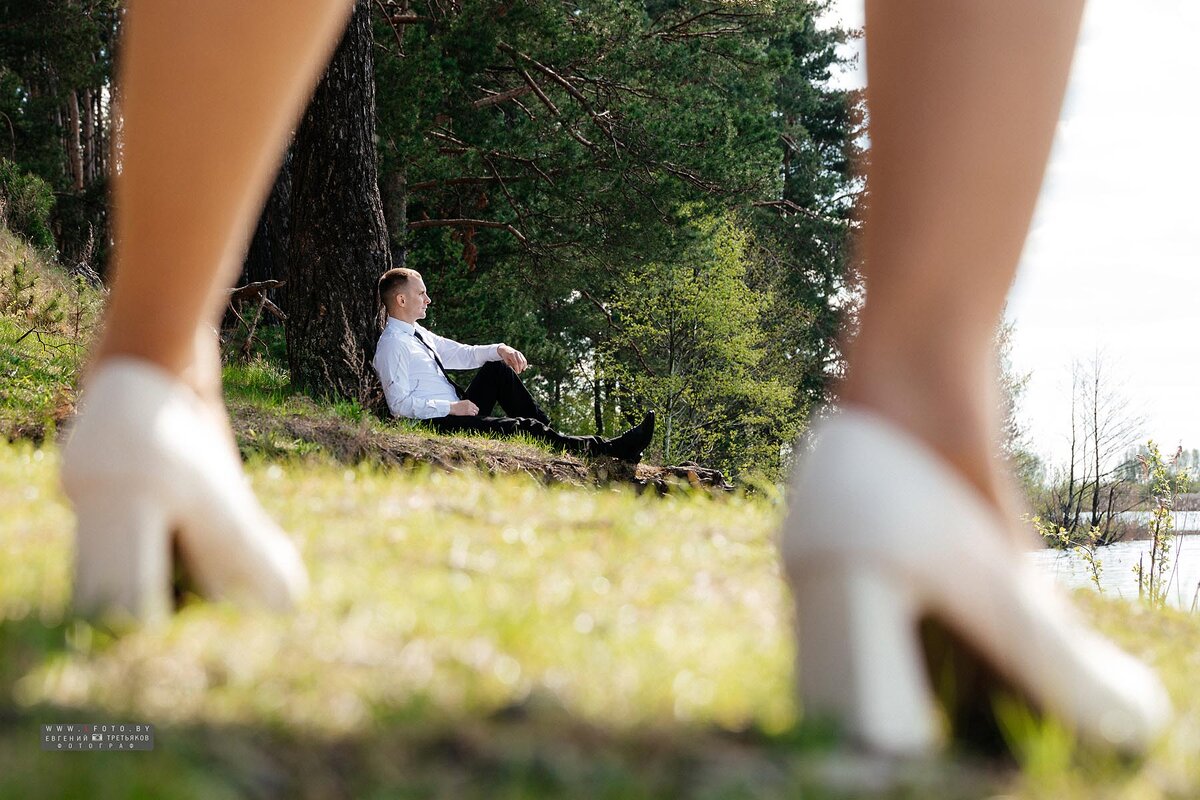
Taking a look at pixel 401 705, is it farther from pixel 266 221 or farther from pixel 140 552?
pixel 266 221

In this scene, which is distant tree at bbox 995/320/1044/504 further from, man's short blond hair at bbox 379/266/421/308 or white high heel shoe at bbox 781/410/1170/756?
white high heel shoe at bbox 781/410/1170/756

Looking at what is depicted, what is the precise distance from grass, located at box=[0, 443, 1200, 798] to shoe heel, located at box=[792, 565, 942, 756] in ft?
0.09

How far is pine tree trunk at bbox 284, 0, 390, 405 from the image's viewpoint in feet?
27.9

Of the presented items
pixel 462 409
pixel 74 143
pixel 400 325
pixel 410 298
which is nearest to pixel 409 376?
pixel 400 325

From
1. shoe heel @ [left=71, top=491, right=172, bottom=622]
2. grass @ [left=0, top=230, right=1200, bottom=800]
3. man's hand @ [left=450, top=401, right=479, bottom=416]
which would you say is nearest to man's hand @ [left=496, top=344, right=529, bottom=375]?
man's hand @ [left=450, top=401, right=479, bottom=416]

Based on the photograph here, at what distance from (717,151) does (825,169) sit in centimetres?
1771

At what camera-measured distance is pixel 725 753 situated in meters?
0.73

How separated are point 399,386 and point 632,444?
1.86m

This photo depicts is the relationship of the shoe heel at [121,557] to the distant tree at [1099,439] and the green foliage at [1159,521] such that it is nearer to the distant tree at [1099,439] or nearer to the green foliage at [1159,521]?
the green foliage at [1159,521]

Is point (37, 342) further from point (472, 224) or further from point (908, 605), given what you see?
point (472, 224)

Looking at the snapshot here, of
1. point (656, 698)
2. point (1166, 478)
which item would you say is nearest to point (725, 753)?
point (656, 698)

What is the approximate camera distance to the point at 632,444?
859cm

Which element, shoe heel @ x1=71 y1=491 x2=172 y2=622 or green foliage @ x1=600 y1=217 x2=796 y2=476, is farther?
green foliage @ x1=600 y1=217 x2=796 y2=476

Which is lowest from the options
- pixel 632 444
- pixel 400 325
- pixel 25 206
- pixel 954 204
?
pixel 632 444
